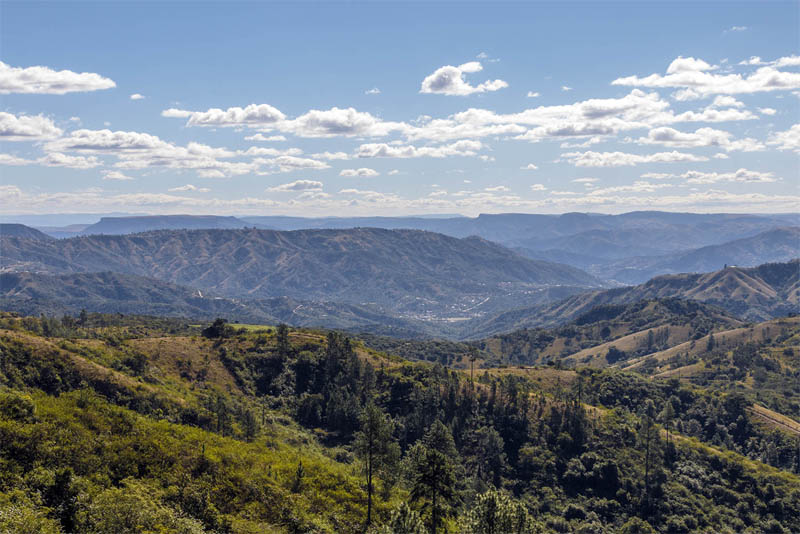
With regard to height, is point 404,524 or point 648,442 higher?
point 404,524

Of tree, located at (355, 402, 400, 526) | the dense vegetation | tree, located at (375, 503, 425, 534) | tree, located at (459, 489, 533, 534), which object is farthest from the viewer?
tree, located at (355, 402, 400, 526)

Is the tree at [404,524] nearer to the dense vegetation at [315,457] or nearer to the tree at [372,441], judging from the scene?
the dense vegetation at [315,457]

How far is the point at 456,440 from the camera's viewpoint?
17338 cm

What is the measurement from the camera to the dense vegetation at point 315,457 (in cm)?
6625

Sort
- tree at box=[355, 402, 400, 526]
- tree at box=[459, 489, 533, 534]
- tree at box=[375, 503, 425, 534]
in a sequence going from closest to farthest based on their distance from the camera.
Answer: tree at box=[375, 503, 425, 534]
tree at box=[459, 489, 533, 534]
tree at box=[355, 402, 400, 526]

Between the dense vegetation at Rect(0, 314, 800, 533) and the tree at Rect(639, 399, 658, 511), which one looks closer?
the dense vegetation at Rect(0, 314, 800, 533)

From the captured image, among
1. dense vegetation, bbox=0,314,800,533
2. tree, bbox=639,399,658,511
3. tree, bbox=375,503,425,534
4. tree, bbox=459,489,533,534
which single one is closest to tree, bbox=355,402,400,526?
dense vegetation, bbox=0,314,800,533

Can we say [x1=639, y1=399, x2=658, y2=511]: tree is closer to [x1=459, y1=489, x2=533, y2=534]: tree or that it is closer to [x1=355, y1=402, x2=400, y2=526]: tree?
[x1=355, y1=402, x2=400, y2=526]: tree

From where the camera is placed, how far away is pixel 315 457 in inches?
4948

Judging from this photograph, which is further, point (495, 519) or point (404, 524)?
point (495, 519)

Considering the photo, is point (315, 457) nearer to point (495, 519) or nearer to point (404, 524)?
point (404, 524)

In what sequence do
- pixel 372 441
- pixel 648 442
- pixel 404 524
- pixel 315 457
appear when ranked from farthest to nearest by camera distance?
pixel 648 442 → pixel 315 457 → pixel 372 441 → pixel 404 524

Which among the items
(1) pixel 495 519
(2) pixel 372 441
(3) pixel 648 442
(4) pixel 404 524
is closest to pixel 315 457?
(2) pixel 372 441

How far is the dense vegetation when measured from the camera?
217 feet
